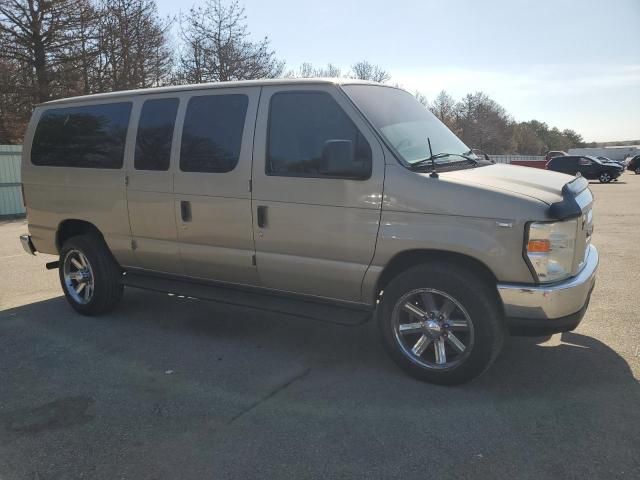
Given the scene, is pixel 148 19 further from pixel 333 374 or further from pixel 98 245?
pixel 333 374

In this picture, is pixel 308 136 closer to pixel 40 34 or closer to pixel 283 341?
pixel 283 341

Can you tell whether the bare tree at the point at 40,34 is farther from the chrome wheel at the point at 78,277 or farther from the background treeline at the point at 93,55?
the chrome wheel at the point at 78,277

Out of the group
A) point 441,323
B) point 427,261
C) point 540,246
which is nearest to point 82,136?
point 427,261

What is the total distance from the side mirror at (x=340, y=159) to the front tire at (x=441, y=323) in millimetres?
851

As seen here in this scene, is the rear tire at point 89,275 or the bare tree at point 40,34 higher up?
the bare tree at point 40,34

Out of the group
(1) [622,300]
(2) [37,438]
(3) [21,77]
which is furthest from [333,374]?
(3) [21,77]

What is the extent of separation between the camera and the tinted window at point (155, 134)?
15.9ft

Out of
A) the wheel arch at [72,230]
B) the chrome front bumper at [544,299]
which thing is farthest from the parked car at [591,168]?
the wheel arch at [72,230]

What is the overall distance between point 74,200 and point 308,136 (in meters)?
2.93

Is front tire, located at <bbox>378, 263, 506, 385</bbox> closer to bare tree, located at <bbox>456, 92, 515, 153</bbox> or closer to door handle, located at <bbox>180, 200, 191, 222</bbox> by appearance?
Answer: door handle, located at <bbox>180, 200, 191, 222</bbox>

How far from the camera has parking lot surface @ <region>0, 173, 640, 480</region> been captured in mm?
2926

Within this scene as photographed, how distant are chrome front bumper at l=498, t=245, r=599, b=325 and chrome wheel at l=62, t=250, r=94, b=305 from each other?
4.26 m

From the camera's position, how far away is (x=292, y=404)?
3.62 meters

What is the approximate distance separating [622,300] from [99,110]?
19.5 ft
